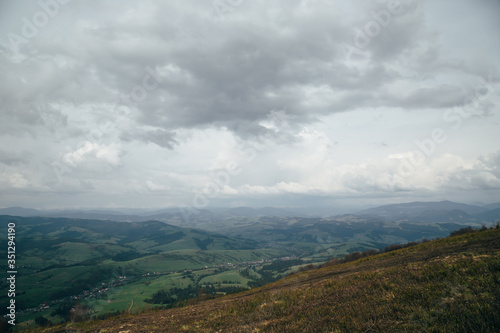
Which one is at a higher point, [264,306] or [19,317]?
[264,306]

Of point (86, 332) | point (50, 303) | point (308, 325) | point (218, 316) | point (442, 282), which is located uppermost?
point (442, 282)

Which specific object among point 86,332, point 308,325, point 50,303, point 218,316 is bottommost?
point 50,303

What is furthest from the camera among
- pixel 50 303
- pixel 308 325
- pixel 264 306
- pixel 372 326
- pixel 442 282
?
pixel 50 303

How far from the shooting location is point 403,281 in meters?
18.0

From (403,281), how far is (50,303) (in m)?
282

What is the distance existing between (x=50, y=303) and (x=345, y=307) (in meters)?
279

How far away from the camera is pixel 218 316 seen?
23.0m

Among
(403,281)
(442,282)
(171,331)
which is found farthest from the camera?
(171,331)

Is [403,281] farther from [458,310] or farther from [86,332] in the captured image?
[86,332]

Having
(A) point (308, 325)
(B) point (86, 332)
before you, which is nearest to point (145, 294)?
(B) point (86, 332)

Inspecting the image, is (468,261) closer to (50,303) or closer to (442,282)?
(442,282)

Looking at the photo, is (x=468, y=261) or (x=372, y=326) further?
(x=468, y=261)

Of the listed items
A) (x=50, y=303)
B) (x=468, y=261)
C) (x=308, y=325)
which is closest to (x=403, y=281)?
(x=468, y=261)

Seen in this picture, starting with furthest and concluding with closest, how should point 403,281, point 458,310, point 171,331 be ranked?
1. point 171,331
2. point 403,281
3. point 458,310
